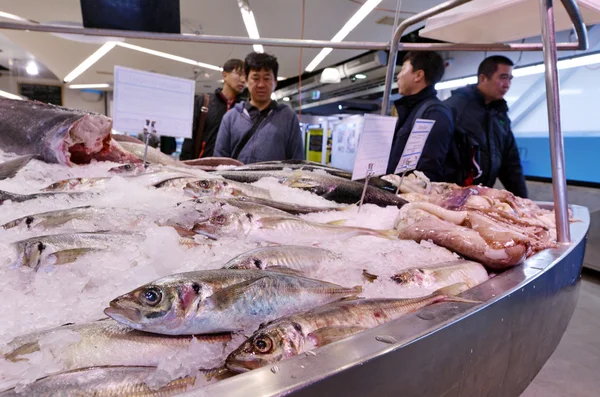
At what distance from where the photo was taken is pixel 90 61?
1240 centimetres

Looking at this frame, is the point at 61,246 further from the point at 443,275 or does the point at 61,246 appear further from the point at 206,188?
the point at 443,275

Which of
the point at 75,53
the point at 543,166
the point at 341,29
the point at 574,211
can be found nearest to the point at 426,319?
the point at 574,211

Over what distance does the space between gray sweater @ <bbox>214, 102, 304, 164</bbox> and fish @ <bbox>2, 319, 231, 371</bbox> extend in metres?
3.05

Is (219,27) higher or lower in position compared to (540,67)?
higher

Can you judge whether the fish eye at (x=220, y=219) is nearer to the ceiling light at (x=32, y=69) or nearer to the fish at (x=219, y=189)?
the fish at (x=219, y=189)

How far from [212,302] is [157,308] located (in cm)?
11

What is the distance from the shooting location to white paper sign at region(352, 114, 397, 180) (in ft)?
5.47

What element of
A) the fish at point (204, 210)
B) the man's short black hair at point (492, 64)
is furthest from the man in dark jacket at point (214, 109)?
the fish at point (204, 210)

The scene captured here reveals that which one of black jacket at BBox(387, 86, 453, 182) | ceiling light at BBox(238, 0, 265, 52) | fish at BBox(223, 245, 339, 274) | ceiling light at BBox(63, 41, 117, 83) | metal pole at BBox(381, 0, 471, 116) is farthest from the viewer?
ceiling light at BBox(63, 41, 117, 83)

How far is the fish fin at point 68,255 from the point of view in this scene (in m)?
1.02

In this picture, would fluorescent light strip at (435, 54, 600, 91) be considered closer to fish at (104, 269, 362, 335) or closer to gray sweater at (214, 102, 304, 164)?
gray sweater at (214, 102, 304, 164)

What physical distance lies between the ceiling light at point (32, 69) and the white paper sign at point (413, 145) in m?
18.4

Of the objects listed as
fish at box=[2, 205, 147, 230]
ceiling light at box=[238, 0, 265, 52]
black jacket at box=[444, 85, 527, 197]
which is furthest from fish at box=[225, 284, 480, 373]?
ceiling light at box=[238, 0, 265, 52]

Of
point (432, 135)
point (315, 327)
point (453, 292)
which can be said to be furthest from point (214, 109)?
point (315, 327)
